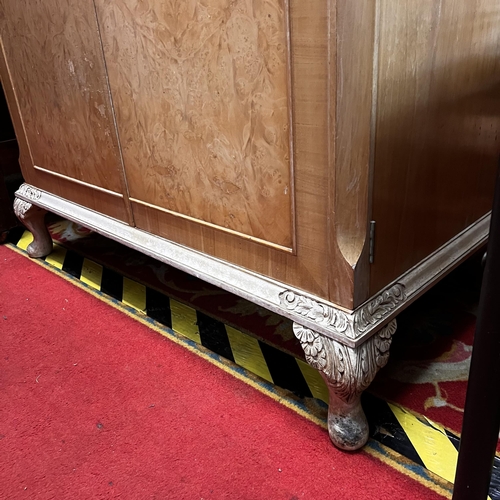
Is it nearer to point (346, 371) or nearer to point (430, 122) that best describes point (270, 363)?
point (346, 371)

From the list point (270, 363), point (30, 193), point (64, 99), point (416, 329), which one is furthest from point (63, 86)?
point (416, 329)

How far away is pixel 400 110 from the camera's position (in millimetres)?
631

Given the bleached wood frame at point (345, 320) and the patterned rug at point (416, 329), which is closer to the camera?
the bleached wood frame at point (345, 320)

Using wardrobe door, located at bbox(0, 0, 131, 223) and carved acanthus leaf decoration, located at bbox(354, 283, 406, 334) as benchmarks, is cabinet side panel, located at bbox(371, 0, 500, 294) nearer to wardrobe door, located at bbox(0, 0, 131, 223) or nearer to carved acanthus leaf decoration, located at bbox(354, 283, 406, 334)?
carved acanthus leaf decoration, located at bbox(354, 283, 406, 334)

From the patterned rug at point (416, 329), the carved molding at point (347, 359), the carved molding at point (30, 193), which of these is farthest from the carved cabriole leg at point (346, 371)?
the carved molding at point (30, 193)

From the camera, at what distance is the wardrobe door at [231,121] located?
24.0 inches

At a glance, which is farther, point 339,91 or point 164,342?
point 164,342

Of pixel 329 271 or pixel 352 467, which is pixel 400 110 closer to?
pixel 329 271

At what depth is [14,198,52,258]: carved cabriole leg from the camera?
1.34m

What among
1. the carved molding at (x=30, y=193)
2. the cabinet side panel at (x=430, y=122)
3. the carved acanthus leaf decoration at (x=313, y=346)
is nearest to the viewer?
the cabinet side panel at (x=430, y=122)

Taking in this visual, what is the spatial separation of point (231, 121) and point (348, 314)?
1.03ft

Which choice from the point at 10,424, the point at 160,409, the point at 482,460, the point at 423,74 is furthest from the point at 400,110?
the point at 10,424

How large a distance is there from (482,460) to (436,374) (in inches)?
15.2

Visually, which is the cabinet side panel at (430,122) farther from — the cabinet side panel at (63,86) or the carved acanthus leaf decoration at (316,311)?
the cabinet side panel at (63,86)
